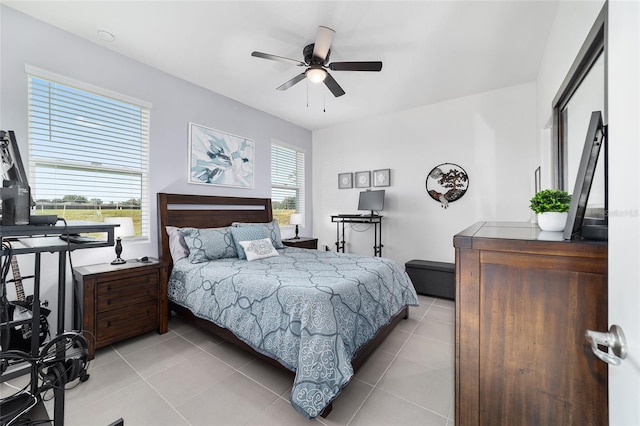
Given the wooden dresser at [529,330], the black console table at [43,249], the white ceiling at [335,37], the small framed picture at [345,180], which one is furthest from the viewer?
the small framed picture at [345,180]

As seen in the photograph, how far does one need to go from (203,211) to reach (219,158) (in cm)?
80

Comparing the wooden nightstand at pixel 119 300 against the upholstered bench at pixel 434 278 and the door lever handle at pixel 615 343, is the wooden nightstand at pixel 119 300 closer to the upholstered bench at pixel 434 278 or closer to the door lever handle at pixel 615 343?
the door lever handle at pixel 615 343

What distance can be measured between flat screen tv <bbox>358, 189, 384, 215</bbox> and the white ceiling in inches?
63.1

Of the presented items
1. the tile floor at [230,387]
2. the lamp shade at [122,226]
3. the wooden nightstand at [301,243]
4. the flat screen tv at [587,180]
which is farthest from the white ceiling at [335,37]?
the tile floor at [230,387]

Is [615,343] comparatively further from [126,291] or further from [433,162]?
[433,162]

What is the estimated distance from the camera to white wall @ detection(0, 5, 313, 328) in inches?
88.0

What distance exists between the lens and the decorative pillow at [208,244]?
2.93 metres

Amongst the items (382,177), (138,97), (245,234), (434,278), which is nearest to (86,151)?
(138,97)

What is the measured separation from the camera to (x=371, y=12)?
88.4 inches

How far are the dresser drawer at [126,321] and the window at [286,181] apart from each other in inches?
99.4

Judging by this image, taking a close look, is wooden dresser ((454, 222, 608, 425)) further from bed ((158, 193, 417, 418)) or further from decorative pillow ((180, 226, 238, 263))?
decorative pillow ((180, 226, 238, 263))

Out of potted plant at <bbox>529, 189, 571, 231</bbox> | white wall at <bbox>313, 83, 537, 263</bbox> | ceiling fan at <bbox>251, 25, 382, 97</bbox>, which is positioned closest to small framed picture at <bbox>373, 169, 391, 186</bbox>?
white wall at <bbox>313, 83, 537, 263</bbox>

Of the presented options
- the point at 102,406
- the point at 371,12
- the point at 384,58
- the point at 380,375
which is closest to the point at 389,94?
the point at 384,58

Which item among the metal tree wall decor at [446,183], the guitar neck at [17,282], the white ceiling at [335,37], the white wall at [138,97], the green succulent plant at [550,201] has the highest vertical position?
the white ceiling at [335,37]
